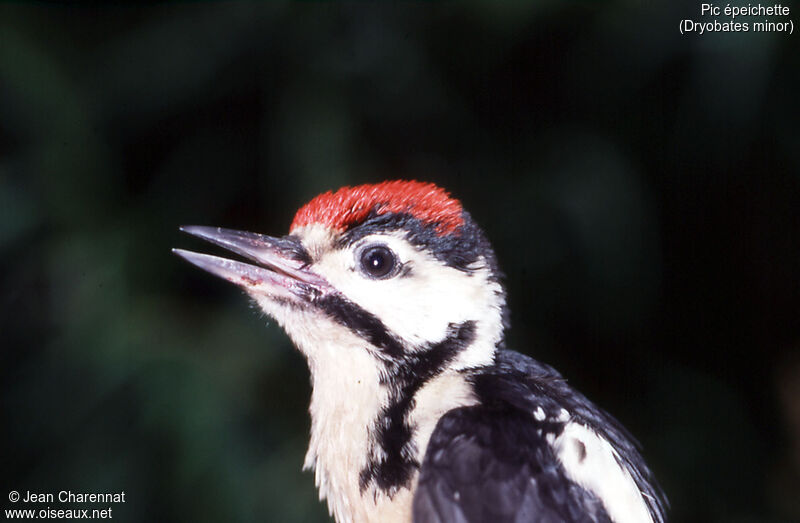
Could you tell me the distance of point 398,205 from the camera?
3.38ft

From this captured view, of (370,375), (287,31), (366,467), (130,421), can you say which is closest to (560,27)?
(287,31)

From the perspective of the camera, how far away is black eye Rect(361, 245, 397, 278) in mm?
1023

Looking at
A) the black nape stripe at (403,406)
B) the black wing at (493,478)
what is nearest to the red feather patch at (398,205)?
the black nape stripe at (403,406)

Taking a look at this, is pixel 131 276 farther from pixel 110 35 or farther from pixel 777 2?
pixel 777 2

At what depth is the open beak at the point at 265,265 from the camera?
39.6 inches

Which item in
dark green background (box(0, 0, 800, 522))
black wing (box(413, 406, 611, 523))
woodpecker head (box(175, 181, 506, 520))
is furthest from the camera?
dark green background (box(0, 0, 800, 522))

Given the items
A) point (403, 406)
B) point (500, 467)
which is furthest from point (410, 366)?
point (500, 467)

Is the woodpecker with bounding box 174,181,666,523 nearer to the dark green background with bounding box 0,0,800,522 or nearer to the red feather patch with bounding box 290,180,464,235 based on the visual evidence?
the red feather patch with bounding box 290,180,464,235

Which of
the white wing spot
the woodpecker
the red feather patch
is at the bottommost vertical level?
the white wing spot

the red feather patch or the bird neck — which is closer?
the bird neck

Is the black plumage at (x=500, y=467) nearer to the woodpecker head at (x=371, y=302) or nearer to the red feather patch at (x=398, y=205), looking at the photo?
the woodpecker head at (x=371, y=302)

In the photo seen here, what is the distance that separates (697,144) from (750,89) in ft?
0.45

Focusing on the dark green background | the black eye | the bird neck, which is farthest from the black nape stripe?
the dark green background

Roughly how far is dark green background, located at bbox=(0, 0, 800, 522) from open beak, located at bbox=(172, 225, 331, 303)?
415 mm
